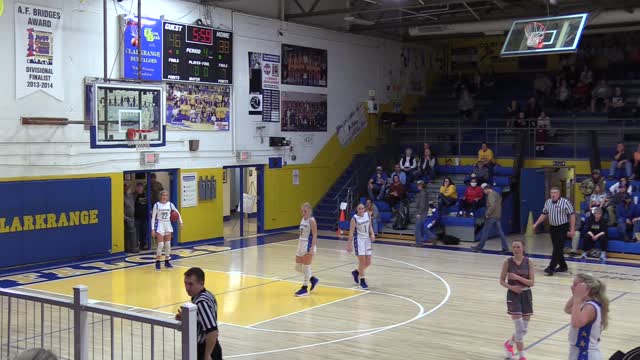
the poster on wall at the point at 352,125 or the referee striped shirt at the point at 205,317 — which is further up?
the poster on wall at the point at 352,125

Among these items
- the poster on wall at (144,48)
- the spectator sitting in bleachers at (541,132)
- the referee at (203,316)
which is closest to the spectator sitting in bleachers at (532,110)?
the spectator sitting in bleachers at (541,132)

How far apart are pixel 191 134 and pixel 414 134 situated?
11.2 metres

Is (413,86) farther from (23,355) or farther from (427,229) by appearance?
(23,355)

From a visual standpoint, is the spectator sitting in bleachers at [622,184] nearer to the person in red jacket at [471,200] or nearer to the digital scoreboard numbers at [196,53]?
the person in red jacket at [471,200]

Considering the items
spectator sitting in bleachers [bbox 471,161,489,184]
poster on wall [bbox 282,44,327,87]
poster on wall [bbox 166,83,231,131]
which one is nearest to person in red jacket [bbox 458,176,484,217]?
spectator sitting in bleachers [bbox 471,161,489,184]

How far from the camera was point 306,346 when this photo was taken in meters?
10.6

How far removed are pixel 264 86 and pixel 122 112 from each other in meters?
6.35

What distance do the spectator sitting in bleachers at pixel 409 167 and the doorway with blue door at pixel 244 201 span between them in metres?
4.99

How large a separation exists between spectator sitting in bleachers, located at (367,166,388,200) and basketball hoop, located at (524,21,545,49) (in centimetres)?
844

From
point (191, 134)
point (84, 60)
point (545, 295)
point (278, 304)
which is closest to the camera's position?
point (278, 304)

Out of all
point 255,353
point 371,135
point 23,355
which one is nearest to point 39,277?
point 255,353

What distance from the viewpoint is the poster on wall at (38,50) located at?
17.2 metres

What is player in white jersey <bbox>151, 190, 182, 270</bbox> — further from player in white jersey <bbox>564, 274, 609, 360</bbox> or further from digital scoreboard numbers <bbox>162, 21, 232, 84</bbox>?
player in white jersey <bbox>564, 274, 609, 360</bbox>

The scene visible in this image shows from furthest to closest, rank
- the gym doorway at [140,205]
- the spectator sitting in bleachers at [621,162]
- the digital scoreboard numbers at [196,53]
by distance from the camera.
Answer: the spectator sitting in bleachers at [621,162] < the digital scoreboard numbers at [196,53] < the gym doorway at [140,205]
